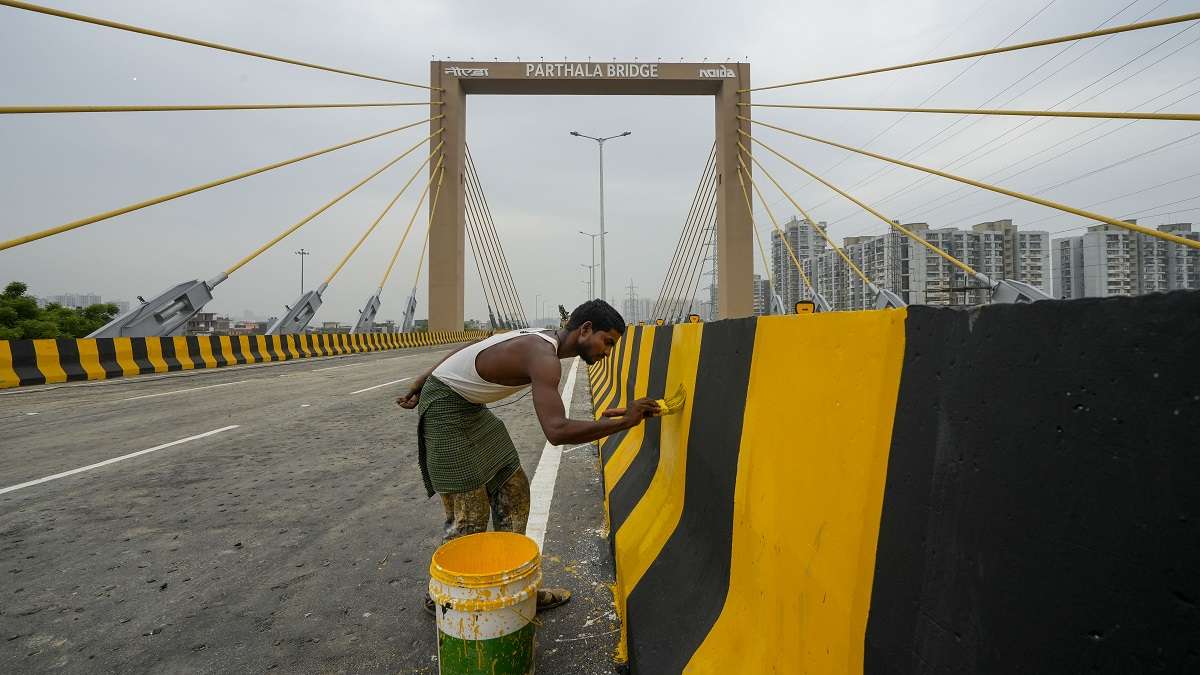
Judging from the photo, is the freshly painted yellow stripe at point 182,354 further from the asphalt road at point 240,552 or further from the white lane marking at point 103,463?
the white lane marking at point 103,463

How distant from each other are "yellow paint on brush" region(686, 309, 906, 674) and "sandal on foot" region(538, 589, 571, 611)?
3.11ft

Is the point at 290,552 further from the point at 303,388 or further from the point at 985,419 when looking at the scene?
the point at 303,388

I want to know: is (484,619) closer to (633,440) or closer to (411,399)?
(411,399)

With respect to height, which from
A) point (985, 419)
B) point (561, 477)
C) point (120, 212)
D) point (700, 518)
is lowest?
point (561, 477)

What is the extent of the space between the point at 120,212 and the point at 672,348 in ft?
33.7

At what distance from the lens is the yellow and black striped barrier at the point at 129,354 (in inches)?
417

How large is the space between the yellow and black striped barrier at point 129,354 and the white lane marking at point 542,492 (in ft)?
35.4

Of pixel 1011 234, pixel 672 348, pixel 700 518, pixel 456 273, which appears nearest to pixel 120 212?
pixel 672 348

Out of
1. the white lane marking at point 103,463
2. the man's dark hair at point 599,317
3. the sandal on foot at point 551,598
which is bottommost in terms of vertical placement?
the sandal on foot at point 551,598

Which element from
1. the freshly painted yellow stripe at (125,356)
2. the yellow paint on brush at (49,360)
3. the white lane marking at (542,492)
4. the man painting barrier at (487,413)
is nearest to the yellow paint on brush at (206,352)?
→ the freshly painted yellow stripe at (125,356)

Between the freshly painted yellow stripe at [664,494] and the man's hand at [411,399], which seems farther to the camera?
the man's hand at [411,399]

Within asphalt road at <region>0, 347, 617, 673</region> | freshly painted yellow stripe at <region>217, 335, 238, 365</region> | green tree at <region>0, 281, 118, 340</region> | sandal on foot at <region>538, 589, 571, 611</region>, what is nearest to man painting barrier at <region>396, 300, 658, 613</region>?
sandal on foot at <region>538, 589, 571, 611</region>

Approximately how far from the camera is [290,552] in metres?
2.99

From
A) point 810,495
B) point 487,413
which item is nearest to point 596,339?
point 487,413
